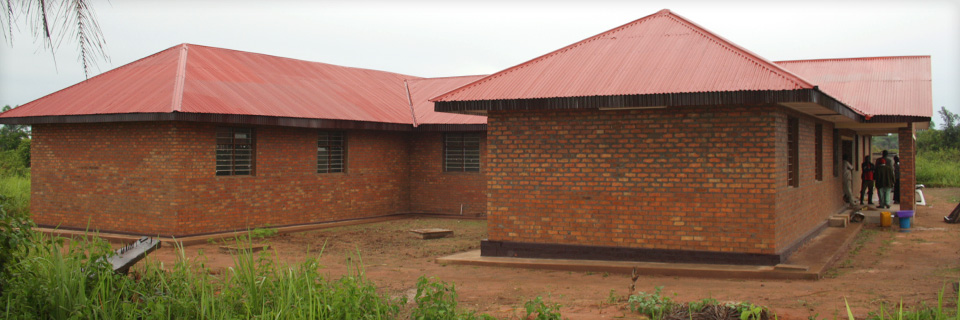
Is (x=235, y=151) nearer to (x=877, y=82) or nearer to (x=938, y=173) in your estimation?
(x=877, y=82)

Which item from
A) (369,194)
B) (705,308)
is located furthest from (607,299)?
(369,194)

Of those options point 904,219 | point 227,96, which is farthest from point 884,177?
point 227,96

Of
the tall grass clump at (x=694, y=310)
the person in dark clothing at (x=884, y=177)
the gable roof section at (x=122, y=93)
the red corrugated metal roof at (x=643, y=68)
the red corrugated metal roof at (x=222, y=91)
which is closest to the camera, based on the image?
the tall grass clump at (x=694, y=310)

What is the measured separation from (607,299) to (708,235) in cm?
282

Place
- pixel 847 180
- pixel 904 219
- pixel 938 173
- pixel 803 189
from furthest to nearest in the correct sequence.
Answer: pixel 938 173
pixel 847 180
pixel 904 219
pixel 803 189

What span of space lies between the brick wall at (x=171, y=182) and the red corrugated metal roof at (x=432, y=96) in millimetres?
2610

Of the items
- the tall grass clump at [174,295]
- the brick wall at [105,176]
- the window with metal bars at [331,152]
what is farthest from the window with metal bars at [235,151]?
the tall grass clump at [174,295]

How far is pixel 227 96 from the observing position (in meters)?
15.9

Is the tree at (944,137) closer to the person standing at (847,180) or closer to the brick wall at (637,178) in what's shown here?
the person standing at (847,180)

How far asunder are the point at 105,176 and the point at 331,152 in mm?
5044

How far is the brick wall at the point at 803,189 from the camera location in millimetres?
10844

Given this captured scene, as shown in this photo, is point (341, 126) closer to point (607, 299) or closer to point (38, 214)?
point (38, 214)

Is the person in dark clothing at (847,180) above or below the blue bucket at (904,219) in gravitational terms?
above

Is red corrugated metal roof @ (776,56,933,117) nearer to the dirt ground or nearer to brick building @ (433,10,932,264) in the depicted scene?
Result: the dirt ground
